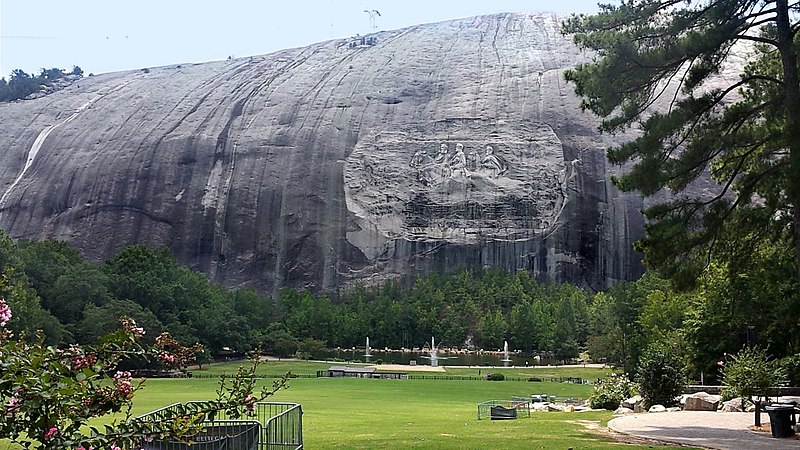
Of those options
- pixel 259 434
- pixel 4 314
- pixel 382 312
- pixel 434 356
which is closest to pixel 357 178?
pixel 382 312

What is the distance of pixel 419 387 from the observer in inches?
1382

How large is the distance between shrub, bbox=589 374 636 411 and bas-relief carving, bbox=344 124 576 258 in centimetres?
4745

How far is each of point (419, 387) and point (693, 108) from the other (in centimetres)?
2278

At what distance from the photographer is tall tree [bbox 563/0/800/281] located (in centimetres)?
1443

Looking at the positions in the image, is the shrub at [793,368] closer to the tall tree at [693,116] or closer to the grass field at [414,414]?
the grass field at [414,414]

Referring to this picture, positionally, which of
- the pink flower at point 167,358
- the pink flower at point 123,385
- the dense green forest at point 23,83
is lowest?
the pink flower at point 123,385

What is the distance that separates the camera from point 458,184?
73.6 metres

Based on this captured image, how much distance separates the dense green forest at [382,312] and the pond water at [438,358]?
1.20 m

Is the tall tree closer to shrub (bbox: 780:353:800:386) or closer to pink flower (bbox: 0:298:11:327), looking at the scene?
shrub (bbox: 780:353:800:386)

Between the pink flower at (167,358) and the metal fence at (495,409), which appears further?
the metal fence at (495,409)

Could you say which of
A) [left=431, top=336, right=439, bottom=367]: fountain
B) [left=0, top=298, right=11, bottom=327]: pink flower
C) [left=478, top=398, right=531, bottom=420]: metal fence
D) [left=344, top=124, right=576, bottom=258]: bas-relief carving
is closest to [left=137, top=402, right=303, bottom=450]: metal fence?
[left=0, top=298, right=11, bottom=327]: pink flower

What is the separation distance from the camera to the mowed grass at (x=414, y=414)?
13789 millimetres

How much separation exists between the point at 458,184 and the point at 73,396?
6964 centimetres

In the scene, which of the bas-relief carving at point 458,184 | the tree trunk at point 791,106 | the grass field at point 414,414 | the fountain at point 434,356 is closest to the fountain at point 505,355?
the fountain at point 434,356
